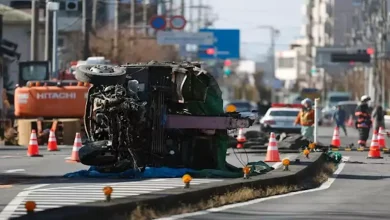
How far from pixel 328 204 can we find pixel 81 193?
359 centimetres

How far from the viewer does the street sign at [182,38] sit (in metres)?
78.0

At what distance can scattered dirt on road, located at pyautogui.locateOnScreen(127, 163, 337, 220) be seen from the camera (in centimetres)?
1477

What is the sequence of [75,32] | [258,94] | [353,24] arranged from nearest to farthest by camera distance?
1. [75,32]
2. [353,24]
3. [258,94]

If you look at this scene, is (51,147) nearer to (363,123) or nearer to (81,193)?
(363,123)

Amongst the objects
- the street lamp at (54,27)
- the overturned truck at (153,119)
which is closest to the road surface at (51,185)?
the overturned truck at (153,119)

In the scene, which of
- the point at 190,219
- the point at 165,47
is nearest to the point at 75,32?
the point at 165,47

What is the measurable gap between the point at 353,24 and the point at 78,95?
306 ft

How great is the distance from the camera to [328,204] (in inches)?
690

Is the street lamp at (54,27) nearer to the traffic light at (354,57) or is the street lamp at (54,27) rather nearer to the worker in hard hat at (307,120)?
the worker in hard hat at (307,120)

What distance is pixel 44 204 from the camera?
53.1 ft

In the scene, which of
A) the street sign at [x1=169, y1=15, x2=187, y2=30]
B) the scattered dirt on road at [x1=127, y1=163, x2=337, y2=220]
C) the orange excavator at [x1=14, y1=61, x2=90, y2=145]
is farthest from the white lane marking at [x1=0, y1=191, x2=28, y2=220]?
the street sign at [x1=169, y1=15, x2=187, y2=30]

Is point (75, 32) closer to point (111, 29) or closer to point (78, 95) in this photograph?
point (111, 29)

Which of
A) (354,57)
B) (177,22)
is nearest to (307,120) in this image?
(177,22)

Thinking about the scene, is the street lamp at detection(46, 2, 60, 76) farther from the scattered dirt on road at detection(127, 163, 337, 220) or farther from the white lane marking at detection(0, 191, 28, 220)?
the white lane marking at detection(0, 191, 28, 220)
